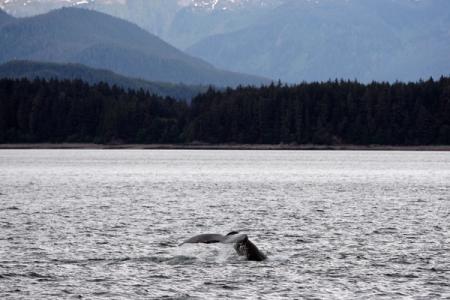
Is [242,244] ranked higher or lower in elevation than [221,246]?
higher

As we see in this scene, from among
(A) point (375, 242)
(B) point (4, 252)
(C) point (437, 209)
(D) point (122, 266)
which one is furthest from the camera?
(C) point (437, 209)

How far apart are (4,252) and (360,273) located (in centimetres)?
1732

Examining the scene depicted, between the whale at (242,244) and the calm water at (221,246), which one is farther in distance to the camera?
the whale at (242,244)

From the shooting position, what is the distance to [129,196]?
82812mm

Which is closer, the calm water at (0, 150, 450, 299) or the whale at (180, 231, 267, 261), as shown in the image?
the calm water at (0, 150, 450, 299)

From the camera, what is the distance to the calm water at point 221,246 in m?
33.9

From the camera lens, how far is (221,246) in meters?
41.5

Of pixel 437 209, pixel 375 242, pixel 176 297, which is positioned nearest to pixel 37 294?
pixel 176 297

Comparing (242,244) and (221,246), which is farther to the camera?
(221,246)

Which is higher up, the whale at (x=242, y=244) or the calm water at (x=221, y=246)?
the whale at (x=242, y=244)

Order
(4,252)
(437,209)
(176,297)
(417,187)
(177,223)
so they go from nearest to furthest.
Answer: (176,297) < (4,252) < (177,223) < (437,209) < (417,187)

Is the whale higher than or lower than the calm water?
higher

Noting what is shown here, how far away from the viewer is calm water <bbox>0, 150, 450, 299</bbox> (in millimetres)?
33906

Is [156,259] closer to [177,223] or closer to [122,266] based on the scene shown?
[122,266]
